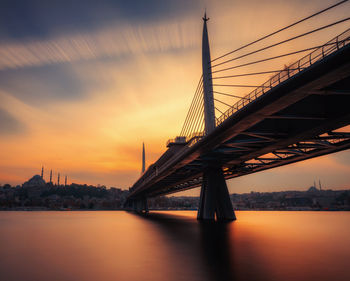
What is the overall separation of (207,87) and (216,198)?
19.4 meters

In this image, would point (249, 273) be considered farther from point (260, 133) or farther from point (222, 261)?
point (260, 133)

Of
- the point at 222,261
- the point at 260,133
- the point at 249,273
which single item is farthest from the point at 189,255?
the point at 260,133

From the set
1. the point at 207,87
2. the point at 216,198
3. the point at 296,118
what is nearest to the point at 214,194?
the point at 216,198

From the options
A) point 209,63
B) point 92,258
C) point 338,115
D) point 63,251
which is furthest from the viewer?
point 209,63

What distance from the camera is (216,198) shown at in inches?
1821

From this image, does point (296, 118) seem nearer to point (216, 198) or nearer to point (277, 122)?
point (277, 122)

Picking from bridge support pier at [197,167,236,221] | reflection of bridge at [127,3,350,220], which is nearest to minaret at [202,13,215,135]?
reflection of bridge at [127,3,350,220]

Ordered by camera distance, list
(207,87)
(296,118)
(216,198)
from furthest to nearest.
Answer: (216,198) < (207,87) < (296,118)

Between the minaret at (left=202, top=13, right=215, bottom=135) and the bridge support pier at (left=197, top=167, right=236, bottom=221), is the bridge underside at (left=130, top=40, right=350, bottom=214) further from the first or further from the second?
the bridge support pier at (left=197, top=167, right=236, bottom=221)

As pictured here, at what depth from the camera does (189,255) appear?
15477mm

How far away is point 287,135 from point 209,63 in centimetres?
1750

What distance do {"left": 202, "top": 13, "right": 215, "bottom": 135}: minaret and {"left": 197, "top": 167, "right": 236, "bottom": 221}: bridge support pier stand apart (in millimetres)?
13223

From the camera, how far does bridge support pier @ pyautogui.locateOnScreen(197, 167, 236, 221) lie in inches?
1788

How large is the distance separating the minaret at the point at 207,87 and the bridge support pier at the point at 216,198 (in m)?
13.2
